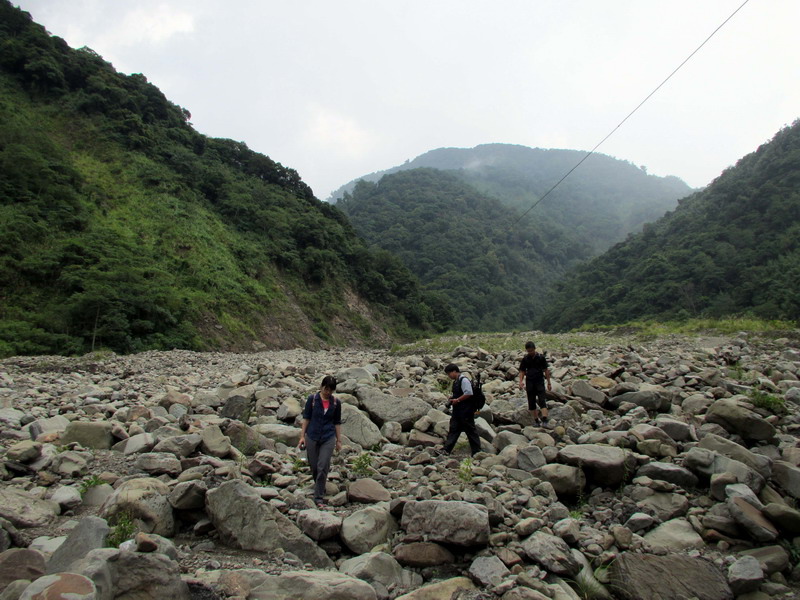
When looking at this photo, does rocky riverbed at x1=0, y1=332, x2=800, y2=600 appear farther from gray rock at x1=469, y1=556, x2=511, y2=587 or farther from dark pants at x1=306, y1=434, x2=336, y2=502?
dark pants at x1=306, y1=434, x2=336, y2=502

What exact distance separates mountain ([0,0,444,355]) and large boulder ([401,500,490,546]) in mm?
17297

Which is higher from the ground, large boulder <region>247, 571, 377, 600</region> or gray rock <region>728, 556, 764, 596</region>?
large boulder <region>247, 571, 377, 600</region>

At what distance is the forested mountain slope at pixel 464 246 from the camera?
2749 inches

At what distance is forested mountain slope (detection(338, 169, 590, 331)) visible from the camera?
69.8 meters

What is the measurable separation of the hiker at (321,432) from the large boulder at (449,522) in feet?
3.83

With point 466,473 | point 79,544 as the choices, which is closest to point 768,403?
point 466,473

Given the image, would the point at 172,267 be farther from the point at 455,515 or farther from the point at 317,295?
the point at 455,515

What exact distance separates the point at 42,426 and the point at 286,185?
150 ft

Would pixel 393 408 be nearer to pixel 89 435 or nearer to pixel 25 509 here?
pixel 89 435

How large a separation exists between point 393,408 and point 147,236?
81.1ft

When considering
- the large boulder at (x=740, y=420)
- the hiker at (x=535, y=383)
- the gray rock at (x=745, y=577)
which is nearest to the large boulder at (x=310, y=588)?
the gray rock at (x=745, y=577)

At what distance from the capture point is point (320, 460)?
4.76 meters

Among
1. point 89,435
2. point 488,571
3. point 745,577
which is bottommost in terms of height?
point 745,577

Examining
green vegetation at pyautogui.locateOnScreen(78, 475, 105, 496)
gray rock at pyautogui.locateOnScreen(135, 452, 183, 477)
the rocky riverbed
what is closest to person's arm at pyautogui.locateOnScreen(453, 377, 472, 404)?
the rocky riverbed
